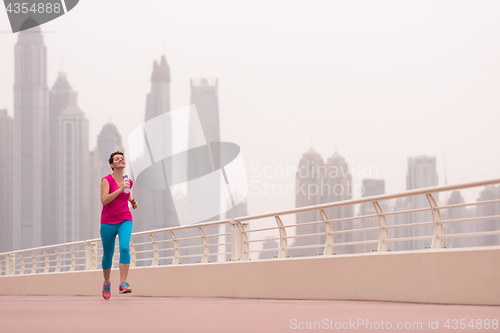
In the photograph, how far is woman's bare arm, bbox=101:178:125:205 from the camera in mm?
8508

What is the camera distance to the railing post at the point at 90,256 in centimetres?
1558

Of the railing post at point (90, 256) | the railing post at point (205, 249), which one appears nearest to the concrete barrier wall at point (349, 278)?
the railing post at point (205, 249)

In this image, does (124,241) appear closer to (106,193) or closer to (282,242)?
(106,193)

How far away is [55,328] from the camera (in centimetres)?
459

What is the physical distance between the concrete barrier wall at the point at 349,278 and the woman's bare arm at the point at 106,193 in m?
2.35

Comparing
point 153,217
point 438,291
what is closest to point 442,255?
point 438,291

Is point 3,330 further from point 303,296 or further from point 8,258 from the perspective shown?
point 8,258

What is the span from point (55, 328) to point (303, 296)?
462 centimetres

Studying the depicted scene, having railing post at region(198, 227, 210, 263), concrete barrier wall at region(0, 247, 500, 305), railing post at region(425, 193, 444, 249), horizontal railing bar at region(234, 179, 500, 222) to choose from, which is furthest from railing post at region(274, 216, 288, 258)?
railing post at region(425, 193, 444, 249)

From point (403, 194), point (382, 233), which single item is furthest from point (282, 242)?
point (403, 194)

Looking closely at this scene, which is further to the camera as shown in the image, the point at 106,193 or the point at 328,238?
the point at 328,238

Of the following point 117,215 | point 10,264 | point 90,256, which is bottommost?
point 10,264

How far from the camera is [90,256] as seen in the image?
15.7m

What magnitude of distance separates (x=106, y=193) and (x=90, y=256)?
7488 mm
